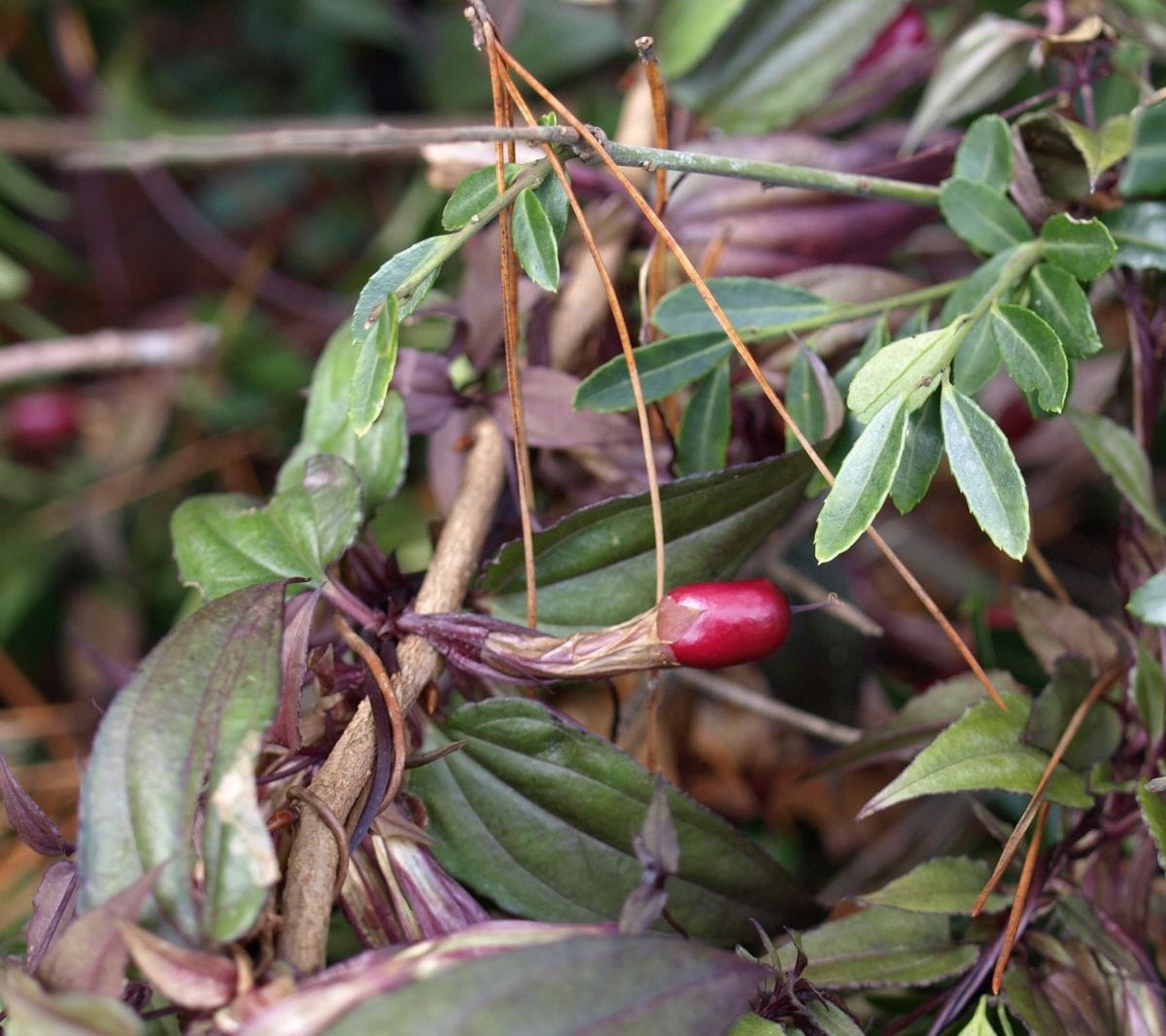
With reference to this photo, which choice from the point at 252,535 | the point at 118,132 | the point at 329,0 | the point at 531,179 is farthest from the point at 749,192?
the point at 118,132

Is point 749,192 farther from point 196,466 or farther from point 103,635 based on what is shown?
point 103,635

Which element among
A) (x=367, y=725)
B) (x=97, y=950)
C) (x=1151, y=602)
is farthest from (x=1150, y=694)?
(x=97, y=950)

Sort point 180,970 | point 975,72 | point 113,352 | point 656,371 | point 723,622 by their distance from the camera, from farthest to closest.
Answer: point 113,352 → point 975,72 → point 656,371 → point 723,622 → point 180,970

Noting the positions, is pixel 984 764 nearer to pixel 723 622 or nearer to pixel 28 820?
pixel 723 622

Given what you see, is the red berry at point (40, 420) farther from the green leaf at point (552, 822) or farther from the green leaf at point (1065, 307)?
the green leaf at point (1065, 307)

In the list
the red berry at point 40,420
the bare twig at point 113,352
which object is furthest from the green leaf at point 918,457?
the red berry at point 40,420

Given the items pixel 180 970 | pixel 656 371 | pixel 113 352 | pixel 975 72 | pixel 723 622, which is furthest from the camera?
pixel 113 352
